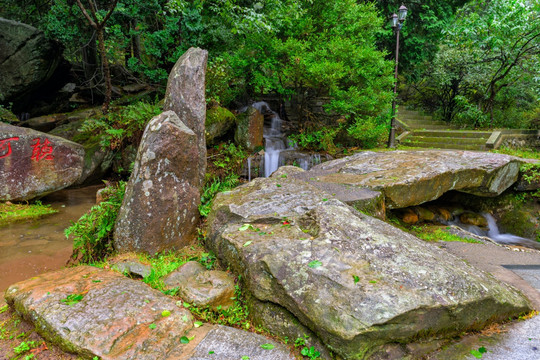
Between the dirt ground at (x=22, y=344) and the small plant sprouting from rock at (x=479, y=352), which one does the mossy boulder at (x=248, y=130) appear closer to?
the dirt ground at (x=22, y=344)

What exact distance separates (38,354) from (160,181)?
7.58 ft

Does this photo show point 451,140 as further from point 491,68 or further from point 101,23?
point 101,23

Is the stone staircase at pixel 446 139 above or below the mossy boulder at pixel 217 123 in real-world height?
below

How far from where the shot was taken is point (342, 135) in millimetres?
10477

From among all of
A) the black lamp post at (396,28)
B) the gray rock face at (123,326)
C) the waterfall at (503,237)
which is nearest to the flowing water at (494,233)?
the waterfall at (503,237)

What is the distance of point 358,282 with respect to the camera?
2607mm

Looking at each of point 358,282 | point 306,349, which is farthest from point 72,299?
point 358,282

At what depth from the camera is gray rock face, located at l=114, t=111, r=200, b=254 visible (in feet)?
13.8

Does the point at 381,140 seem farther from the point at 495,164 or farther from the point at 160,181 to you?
the point at 160,181

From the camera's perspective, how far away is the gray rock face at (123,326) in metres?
2.46

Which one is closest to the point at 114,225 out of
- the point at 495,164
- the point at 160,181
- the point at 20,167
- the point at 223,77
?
the point at 160,181

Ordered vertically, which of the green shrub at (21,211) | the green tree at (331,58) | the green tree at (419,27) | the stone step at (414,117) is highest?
the green tree at (419,27)

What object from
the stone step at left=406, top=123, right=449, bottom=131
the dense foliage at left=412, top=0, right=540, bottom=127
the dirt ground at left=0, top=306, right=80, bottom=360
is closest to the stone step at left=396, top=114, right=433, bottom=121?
the dense foliage at left=412, top=0, right=540, bottom=127

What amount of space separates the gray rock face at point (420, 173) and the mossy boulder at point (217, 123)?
3.73 meters
